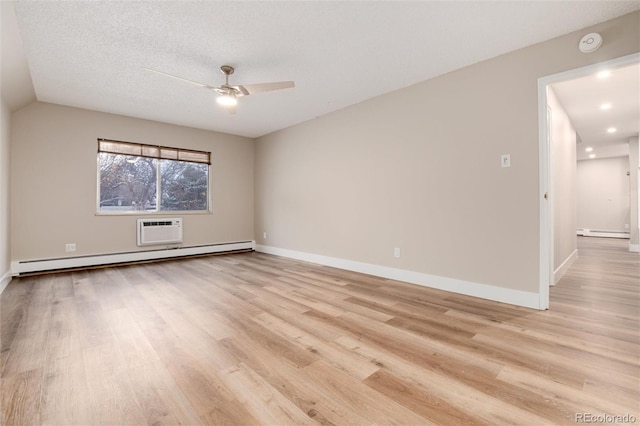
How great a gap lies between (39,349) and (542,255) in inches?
163

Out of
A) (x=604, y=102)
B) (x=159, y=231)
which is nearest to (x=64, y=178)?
(x=159, y=231)

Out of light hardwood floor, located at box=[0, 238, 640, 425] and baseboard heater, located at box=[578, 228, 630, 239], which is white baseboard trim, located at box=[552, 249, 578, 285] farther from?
baseboard heater, located at box=[578, 228, 630, 239]

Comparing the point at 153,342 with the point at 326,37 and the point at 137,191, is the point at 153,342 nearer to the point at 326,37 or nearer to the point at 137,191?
the point at 326,37

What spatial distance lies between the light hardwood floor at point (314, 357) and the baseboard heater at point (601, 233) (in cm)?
702

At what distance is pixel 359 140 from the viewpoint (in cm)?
428

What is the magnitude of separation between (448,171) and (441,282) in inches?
51.9

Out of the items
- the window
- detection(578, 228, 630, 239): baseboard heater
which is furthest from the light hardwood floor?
detection(578, 228, 630, 239): baseboard heater

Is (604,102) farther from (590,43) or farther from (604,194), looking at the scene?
(604,194)

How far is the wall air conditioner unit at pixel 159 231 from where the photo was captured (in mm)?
5020

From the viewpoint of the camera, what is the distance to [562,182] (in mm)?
4121

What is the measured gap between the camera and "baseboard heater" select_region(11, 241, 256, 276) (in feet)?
13.4

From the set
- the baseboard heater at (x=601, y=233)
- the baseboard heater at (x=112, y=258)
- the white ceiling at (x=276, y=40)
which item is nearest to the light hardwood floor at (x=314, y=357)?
the baseboard heater at (x=112, y=258)

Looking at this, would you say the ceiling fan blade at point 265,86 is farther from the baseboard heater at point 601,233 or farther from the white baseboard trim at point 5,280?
the baseboard heater at point 601,233

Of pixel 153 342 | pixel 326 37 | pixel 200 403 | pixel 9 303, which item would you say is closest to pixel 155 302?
pixel 153 342
